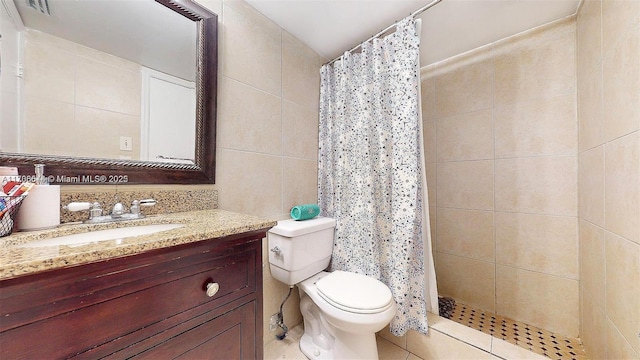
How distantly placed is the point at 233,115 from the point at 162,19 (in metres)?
0.50

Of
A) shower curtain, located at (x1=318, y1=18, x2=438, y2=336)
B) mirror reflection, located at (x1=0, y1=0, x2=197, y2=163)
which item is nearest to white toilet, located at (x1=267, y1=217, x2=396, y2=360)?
shower curtain, located at (x1=318, y1=18, x2=438, y2=336)

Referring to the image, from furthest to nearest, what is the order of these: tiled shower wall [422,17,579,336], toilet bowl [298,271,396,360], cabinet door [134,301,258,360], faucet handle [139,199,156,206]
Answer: tiled shower wall [422,17,579,336], toilet bowl [298,271,396,360], faucet handle [139,199,156,206], cabinet door [134,301,258,360]

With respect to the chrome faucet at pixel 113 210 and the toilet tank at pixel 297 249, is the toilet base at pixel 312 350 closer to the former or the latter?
the toilet tank at pixel 297 249

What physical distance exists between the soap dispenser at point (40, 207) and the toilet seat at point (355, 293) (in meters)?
1.10

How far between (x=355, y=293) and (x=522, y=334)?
1.21 metres

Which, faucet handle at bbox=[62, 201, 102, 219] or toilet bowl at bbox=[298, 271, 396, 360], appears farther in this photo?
toilet bowl at bbox=[298, 271, 396, 360]

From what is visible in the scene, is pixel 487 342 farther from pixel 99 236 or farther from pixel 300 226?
pixel 99 236

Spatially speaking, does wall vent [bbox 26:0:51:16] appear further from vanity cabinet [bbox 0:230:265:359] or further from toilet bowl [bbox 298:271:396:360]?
toilet bowl [bbox 298:271:396:360]

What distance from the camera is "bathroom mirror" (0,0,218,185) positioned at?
83 centimetres

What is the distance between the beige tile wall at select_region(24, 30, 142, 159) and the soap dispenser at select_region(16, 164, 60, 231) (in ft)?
0.49

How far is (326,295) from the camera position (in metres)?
1.22

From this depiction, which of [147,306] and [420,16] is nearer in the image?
[147,306]

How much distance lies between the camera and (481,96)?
1.81m

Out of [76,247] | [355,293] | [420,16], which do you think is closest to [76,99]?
[76,247]
